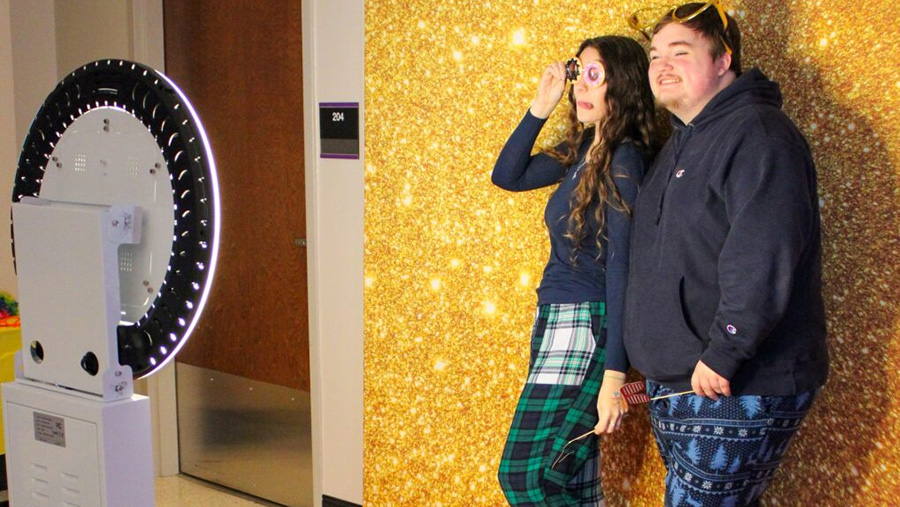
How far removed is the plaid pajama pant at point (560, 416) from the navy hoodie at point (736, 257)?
22 cm

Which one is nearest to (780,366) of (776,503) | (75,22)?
(776,503)

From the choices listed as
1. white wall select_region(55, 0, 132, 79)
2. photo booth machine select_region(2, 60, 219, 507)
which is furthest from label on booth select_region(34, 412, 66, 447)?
white wall select_region(55, 0, 132, 79)

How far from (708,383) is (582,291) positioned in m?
0.48

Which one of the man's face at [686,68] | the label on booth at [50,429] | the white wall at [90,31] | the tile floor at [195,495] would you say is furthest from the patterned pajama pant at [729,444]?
the white wall at [90,31]

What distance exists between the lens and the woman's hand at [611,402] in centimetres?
199

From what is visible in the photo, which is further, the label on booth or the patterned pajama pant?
the label on booth

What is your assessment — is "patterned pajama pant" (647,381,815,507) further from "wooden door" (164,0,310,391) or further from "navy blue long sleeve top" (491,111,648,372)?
"wooden door" (164,0,310,391)

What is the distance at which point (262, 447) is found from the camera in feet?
11.2

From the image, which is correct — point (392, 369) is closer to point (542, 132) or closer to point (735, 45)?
point (542, 132)

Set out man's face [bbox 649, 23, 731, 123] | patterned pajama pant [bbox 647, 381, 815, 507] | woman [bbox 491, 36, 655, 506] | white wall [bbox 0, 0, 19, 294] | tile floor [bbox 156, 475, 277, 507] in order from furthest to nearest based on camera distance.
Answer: white wall [bbox 0, 0, 19, 294]
tile floor [bbox 156, 475, 277, 507]
woman [bbox 491, 36, 655, 506]
man's face [bbox 649, 23, 731, 123]
patterned pajama pant [bbox 647, 381, 815, 507]

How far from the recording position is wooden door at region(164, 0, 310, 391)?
3.21 m

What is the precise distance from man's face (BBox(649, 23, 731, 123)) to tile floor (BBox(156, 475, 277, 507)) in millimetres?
2272

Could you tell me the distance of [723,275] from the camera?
1.62 m

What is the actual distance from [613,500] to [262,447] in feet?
4.88
